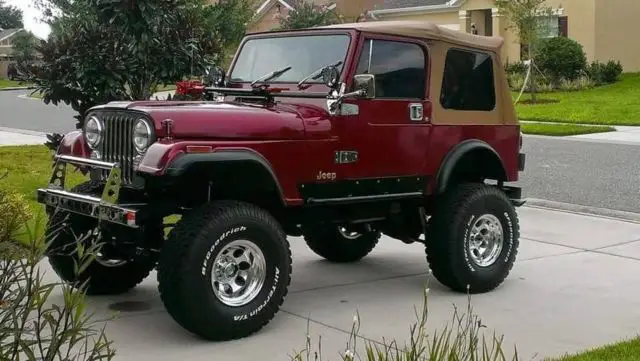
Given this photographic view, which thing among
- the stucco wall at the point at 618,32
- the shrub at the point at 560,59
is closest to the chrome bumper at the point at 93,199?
the shrub at the point at 560,59

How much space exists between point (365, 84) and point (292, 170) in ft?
2.84

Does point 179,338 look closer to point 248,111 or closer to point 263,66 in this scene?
point 248,111

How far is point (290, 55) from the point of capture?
284 inches

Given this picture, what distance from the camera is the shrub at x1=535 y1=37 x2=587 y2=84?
102 ft

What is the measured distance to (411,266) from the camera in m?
8.28

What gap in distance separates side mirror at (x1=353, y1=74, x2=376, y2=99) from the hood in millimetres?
314

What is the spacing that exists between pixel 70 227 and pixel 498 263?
3422 mm

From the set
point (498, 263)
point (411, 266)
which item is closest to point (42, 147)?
point (411, 266)

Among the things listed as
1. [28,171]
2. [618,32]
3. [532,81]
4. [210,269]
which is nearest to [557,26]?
[618,32]

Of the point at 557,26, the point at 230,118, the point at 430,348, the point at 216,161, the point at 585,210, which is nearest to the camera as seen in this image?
the point at 430,348

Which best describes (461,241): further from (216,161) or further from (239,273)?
(216,161)

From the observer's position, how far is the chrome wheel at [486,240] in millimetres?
7285

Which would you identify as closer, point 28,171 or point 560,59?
point 28,171

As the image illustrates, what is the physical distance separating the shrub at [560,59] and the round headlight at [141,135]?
26.7 meters
